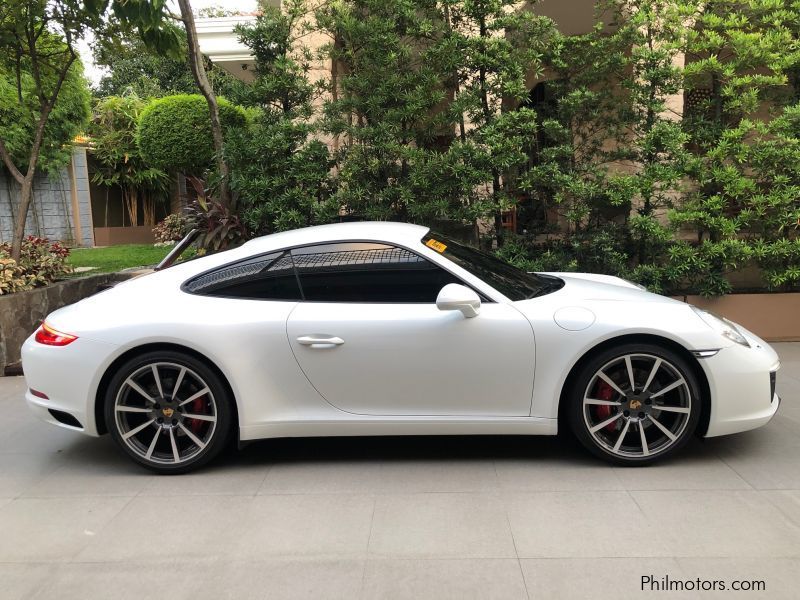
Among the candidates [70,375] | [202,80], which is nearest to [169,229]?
[202,80]

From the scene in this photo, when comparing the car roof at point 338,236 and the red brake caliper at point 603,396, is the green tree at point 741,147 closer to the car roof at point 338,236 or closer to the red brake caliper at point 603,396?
the red brake caliper at point 603,396

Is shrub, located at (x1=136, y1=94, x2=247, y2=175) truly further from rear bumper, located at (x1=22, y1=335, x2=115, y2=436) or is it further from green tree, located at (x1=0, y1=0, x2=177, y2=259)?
rear bumper, located at (x1=22, y1=335, x2=115, y2=436)

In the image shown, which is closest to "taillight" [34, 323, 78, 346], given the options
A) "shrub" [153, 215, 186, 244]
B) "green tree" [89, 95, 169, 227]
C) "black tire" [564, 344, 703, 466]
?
"black tire" [564, 344, 703, 466]

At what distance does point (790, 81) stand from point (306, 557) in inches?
262

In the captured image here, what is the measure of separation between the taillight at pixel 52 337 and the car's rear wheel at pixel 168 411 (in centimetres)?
36

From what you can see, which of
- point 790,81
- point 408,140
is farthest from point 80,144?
point 790,81

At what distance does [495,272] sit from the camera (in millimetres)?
4148

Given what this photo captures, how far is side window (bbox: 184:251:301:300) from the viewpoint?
3.89 meters

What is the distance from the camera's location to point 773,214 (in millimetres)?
6438

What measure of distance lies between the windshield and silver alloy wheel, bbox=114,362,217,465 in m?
1.64

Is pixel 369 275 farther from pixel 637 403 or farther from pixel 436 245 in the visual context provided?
pixel 637 403

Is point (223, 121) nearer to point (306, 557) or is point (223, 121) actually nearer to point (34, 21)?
point (34, 21)

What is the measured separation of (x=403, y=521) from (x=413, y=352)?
92cm

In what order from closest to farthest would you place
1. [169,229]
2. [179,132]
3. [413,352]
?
[413,352], [179,132], [169,229]
